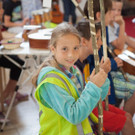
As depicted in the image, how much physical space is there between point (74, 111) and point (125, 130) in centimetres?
55

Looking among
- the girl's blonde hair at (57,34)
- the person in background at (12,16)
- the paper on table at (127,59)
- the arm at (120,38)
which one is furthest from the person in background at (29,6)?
the girl's blonde hair at (57,34)

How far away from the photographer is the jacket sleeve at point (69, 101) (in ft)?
3.59

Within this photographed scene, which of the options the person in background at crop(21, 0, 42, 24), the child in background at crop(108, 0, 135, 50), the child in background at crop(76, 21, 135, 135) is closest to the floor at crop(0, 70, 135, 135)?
the child in background at crop(76, 21, 135, 135)

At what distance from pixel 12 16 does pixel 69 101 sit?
2.80 metres

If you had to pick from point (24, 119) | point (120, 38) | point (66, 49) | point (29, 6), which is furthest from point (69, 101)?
point (29, 6)

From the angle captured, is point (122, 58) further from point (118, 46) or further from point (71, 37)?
point (71, 37)

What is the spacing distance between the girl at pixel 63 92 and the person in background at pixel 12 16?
2110mm

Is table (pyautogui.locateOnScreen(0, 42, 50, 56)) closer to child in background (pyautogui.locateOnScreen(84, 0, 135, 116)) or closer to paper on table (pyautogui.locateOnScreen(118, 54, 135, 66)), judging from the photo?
child in background (pyautogui.locateOnScreen(84, 0, 135, 116))

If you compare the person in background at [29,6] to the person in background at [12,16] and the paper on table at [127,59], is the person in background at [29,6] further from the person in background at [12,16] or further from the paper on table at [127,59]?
the paper on table at [127,59]

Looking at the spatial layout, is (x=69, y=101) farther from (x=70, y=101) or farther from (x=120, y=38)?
(x=120, y=38)

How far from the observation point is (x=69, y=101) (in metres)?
1.11

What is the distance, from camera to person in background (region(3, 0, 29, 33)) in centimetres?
329

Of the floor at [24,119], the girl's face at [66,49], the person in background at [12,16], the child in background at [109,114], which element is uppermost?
the person in background at [12,16]

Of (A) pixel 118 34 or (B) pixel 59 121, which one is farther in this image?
(A) pixel 118 34
